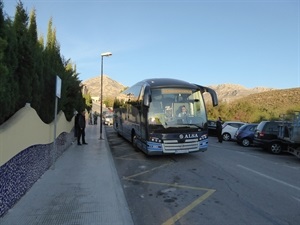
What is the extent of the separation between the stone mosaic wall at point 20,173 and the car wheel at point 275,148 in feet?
39.5

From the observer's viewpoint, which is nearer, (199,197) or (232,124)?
(199,197)

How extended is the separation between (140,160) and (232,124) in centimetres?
1437

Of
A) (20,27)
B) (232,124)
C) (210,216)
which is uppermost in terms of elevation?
(20,27)

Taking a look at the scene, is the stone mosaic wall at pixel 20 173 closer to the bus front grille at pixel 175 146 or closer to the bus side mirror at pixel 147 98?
the bus side mirror at pixel 147 98

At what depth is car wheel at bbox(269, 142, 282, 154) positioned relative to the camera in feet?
55.1

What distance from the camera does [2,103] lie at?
18.5ft

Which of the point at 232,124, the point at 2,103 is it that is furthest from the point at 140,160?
the point at 232,124

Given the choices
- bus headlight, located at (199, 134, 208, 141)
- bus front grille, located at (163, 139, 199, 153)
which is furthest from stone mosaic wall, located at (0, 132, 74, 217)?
bus headlight, located at (199, 134, 208, 141)

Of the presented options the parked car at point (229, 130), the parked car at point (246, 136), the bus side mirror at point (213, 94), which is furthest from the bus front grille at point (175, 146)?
the parked car at point (229, 130)

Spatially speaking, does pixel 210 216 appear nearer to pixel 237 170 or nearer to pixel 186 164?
pixel 237 170

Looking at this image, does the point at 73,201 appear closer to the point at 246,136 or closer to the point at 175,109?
the point at 175,109

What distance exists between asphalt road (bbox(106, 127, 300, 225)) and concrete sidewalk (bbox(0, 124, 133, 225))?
415 mm

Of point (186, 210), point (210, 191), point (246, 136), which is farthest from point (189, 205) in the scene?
point (246, 136)

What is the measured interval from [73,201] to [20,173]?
3.91 ft
